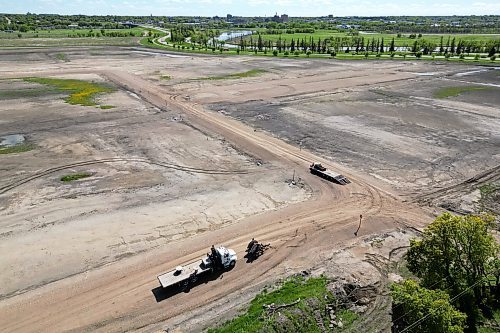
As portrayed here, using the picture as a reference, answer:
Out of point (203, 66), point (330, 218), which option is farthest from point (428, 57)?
point (330, 218)

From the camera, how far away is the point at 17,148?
35.9m

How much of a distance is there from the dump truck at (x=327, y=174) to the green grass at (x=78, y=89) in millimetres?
34940

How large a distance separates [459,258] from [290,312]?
7.61 meters

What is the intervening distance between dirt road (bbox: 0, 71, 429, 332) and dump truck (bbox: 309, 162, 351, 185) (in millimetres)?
601

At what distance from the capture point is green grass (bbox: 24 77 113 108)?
53.6m

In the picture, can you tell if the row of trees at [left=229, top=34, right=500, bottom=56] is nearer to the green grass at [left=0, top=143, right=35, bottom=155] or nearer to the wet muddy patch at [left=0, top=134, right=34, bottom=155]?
the wet muddy patch at [left=0, top=134, right=34, bottom=155]

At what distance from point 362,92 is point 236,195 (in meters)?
41.2

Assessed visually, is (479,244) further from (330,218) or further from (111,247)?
(111,247)

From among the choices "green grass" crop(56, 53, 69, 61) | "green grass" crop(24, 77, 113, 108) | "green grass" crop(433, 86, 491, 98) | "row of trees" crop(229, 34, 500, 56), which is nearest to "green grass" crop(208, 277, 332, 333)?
"green grass" crop(24, 77, 113, 108)

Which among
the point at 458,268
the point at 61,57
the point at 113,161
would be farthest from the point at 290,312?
the point at 61,57

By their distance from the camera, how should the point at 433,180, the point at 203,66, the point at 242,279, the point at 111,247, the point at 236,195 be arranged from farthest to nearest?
the point at 203,66 → the point at 433,180 → the point at 236,195 → the point at 111,247 → the point at 242,279

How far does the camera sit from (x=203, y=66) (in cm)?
8394

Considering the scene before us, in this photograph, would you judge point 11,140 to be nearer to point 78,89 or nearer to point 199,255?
point 78,89

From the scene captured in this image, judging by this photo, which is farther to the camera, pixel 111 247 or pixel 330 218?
pixel 330 218
